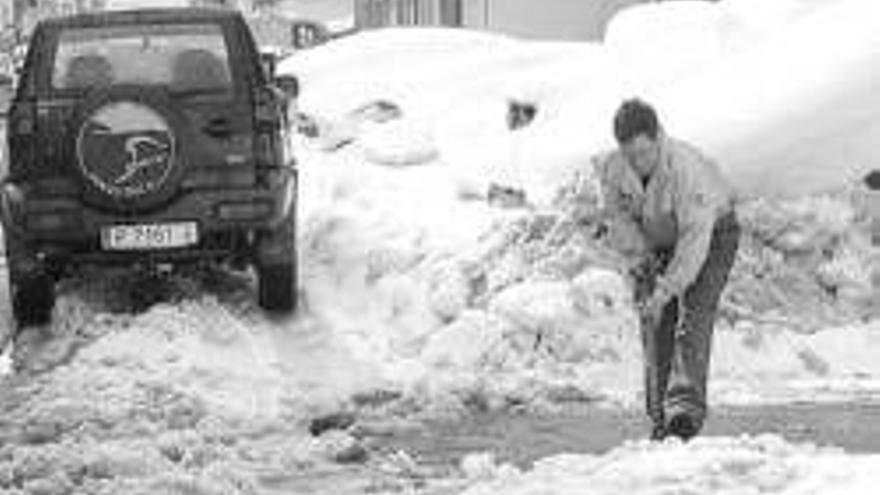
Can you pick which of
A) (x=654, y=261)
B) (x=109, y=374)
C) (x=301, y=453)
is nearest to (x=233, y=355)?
(x=109, y=374)

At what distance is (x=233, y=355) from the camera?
38.3 ft

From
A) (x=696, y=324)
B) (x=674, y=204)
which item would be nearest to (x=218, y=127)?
(x=696, y=324)

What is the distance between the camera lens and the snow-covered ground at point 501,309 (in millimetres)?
9000

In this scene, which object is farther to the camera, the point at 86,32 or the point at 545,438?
the point at 86,32

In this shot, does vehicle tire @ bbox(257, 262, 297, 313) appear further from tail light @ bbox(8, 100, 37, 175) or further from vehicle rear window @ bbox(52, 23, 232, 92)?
tail light @ bbox(8, 100, 37, 175)

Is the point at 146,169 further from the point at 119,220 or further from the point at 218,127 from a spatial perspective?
the point at 218,127

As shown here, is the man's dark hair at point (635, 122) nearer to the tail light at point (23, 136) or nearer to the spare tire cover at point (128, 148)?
the spare tire cover at point (128, 148)

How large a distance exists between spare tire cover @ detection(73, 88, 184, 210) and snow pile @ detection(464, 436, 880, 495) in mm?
4789

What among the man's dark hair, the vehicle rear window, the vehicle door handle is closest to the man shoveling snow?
the man's dark hair

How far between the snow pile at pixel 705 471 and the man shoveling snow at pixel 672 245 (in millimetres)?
754

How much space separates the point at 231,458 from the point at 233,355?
2.44m

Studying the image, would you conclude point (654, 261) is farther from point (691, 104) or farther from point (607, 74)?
point (607, 74)

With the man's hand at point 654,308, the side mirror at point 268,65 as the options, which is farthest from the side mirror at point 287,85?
the man's hand at point 654,308

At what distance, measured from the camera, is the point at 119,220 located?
12.3 metres
